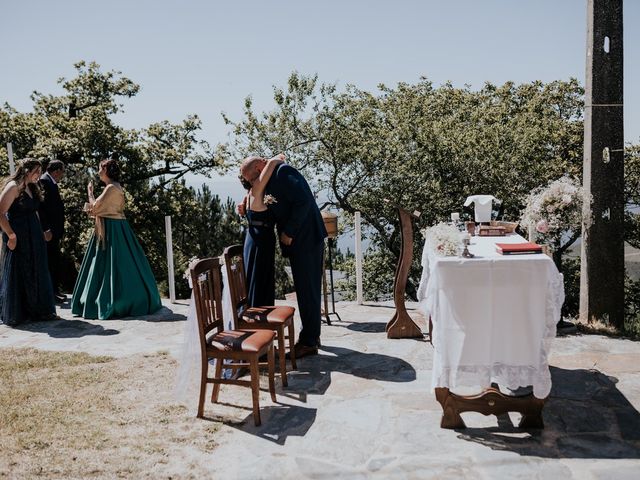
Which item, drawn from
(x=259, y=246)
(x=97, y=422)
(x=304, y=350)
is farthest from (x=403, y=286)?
(x=97, y=422)

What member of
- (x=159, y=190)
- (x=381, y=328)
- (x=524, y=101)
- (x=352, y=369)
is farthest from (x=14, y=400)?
(x=524, y=101)

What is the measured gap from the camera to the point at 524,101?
20.0 meters

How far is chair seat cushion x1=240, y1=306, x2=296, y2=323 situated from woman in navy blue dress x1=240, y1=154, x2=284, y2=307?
0.98 feet

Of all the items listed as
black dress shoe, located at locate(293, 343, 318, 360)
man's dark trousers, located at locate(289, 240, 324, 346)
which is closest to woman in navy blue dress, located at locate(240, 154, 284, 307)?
man's dark trousers, located at locate(289, 240, 324, 346)

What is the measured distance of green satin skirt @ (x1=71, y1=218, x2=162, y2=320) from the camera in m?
7.54

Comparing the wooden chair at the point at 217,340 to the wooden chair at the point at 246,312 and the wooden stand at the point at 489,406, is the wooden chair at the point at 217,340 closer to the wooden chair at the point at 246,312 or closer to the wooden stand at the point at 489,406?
the wooden chair at the point at 246,312

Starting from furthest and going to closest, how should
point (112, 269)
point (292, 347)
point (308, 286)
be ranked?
point (112, 269) < point (308, 286) < point (292, 347)

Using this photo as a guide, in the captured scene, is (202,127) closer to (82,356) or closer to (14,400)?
(82,356)

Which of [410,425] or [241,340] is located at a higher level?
[241,340]

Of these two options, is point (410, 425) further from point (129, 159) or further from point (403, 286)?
point (129, 159)

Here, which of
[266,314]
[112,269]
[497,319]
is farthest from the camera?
[112,269]

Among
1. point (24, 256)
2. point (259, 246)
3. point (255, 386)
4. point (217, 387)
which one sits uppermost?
point (259, 246)

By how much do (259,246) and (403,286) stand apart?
1.55 m

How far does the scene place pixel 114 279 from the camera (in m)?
7.56
